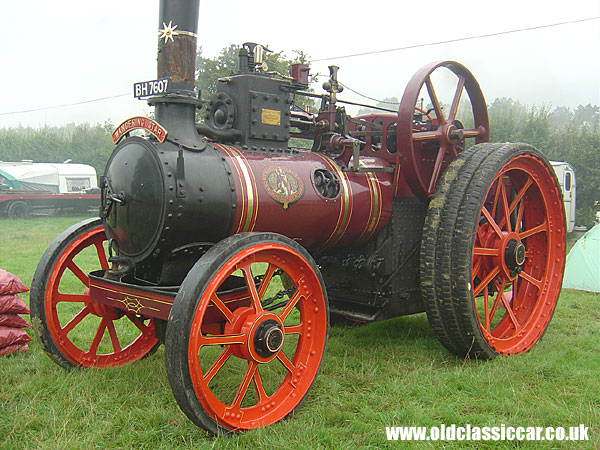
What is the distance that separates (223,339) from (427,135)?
2093 millimetres

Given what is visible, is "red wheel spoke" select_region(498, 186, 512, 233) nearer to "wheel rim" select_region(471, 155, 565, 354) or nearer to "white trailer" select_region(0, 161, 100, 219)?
"wheel rim" select_region(471, 155, 565, 354)

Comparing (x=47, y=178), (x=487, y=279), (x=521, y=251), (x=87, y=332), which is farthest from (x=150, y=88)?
(x=47, y=178)

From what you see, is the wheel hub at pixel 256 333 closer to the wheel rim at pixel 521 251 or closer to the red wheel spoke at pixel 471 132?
the wheel rim at pixel 521 251

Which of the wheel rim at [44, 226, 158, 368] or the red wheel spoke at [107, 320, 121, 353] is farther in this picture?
the red wheel spoke at [107, 320, 121, 353]

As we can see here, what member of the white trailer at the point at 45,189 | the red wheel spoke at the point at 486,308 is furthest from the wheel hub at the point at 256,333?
the white trailer at the point at 45,189

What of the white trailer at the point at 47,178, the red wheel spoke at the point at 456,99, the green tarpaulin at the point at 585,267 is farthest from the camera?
the white trailer at the point at 47,178

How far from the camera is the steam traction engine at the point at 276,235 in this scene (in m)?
2.76

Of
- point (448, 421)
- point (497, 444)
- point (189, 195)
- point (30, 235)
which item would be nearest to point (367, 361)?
point (448, 421)

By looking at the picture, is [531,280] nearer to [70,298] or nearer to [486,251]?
[486,251]

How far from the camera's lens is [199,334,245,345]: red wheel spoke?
252cm

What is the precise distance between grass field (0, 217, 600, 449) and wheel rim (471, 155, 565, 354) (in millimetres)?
228

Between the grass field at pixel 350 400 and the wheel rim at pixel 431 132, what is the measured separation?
1214mm

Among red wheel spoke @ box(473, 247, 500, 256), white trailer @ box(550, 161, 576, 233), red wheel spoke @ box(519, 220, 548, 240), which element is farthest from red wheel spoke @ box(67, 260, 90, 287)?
white trailer @ box(550, 161, 576, 233)

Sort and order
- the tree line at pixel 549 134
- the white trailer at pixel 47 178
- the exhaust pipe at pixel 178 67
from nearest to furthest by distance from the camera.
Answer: the exhaust pipe at pixel 178 67
the tree line at pixel 549 134
the white trailer at pixel 47 178
